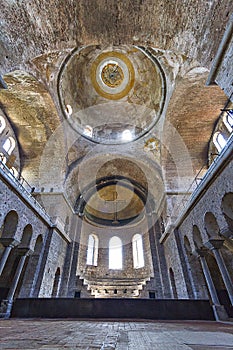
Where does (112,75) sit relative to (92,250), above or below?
above

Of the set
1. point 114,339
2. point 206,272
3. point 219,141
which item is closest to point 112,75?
point 219,141

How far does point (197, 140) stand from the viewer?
12.9 m

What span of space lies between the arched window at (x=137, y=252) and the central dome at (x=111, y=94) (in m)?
9.72

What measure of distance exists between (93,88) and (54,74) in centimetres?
514

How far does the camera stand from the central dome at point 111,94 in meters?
13.4

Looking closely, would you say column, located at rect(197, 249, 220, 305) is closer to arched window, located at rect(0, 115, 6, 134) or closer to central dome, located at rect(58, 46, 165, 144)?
central dome, located at rect(58, 46, 165, 144)

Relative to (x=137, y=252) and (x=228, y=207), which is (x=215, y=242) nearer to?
(x=228, y=207)

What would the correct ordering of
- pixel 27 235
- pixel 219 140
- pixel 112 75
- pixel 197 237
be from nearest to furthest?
1. pixel 197 237
2. pixel 27 235
3. pixel 219 140
4. pixel 112 75

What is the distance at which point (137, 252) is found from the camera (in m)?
18.2

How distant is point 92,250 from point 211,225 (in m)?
13.6

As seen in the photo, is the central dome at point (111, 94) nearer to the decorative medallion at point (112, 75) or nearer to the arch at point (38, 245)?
the decorative medallion at point (112, 75)

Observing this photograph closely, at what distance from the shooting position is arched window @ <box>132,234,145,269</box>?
17359mm

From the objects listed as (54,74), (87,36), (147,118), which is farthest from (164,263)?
(54,74)

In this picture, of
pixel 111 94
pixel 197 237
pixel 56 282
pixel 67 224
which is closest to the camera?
pixel 197 237
